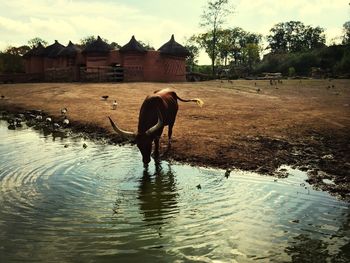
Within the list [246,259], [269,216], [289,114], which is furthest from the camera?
[289,114]

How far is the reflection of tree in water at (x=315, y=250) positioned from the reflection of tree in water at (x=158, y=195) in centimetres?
232

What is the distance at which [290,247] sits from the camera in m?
6.12

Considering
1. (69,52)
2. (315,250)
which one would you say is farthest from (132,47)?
(315,250)

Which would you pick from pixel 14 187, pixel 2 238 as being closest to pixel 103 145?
pixel 14 187

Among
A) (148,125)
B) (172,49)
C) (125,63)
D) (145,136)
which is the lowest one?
(145,136)

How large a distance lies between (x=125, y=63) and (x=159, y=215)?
3310cm

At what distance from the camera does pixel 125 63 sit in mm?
39156

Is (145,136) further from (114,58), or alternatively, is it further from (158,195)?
(114,58)

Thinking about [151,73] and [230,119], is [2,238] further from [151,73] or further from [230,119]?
[151,73]

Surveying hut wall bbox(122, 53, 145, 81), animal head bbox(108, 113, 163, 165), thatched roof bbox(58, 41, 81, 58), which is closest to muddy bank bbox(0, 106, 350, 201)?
animal head bbox(108, 113, 163, 165)

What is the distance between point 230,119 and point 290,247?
37.3ft

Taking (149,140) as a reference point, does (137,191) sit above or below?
below

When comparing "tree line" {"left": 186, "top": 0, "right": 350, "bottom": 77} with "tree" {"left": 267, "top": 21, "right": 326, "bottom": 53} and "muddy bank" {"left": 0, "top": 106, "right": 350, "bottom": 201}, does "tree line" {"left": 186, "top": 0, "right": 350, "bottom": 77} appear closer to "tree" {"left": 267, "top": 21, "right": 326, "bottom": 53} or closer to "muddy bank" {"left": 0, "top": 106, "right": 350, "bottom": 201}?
"tree" {"left": 267, "top": 21, "right": 326, "bottom": 53}

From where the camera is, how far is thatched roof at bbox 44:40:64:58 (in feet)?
145
